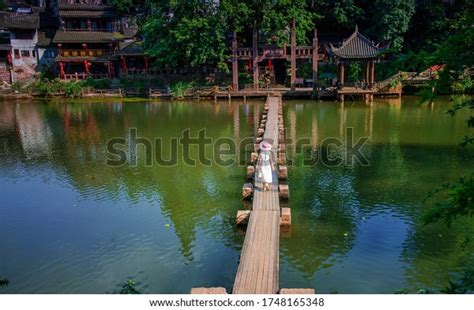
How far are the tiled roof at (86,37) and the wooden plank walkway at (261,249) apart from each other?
43809mm

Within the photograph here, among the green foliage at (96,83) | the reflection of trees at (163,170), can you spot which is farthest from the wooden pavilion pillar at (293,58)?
the green foliage at (96,83)

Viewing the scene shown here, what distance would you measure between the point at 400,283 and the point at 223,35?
3595 cm

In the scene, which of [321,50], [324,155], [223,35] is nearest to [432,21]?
[321,50]

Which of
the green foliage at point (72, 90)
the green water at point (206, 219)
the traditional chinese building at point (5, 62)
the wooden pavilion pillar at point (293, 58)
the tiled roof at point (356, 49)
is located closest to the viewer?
the green water at point (206, 219)

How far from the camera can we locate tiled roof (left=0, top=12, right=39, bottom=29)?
5419 cm

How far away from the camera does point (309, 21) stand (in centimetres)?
4547

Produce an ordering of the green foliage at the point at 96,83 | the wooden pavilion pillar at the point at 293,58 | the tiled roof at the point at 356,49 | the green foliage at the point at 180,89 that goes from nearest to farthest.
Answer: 1. the tiled roof at the point at 356,49
2. the wooden pavilion pillar at the point at 293,58
3. the green foliage at the point at 180,89
4. the green foliage at the point at 96,83

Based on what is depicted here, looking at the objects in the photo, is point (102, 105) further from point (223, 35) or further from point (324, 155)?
point (324, 155)

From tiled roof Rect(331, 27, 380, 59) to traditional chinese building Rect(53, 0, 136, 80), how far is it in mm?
25140

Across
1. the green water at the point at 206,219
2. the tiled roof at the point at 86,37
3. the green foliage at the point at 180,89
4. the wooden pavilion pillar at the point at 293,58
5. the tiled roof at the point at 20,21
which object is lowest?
the green water at the point at 206,219

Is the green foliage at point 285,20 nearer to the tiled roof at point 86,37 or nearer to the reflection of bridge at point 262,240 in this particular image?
the tiled roof at point 86,37

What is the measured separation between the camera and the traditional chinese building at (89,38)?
175 ft

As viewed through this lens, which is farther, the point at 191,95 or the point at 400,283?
the point at 191,95

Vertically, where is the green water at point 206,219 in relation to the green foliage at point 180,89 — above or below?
below
